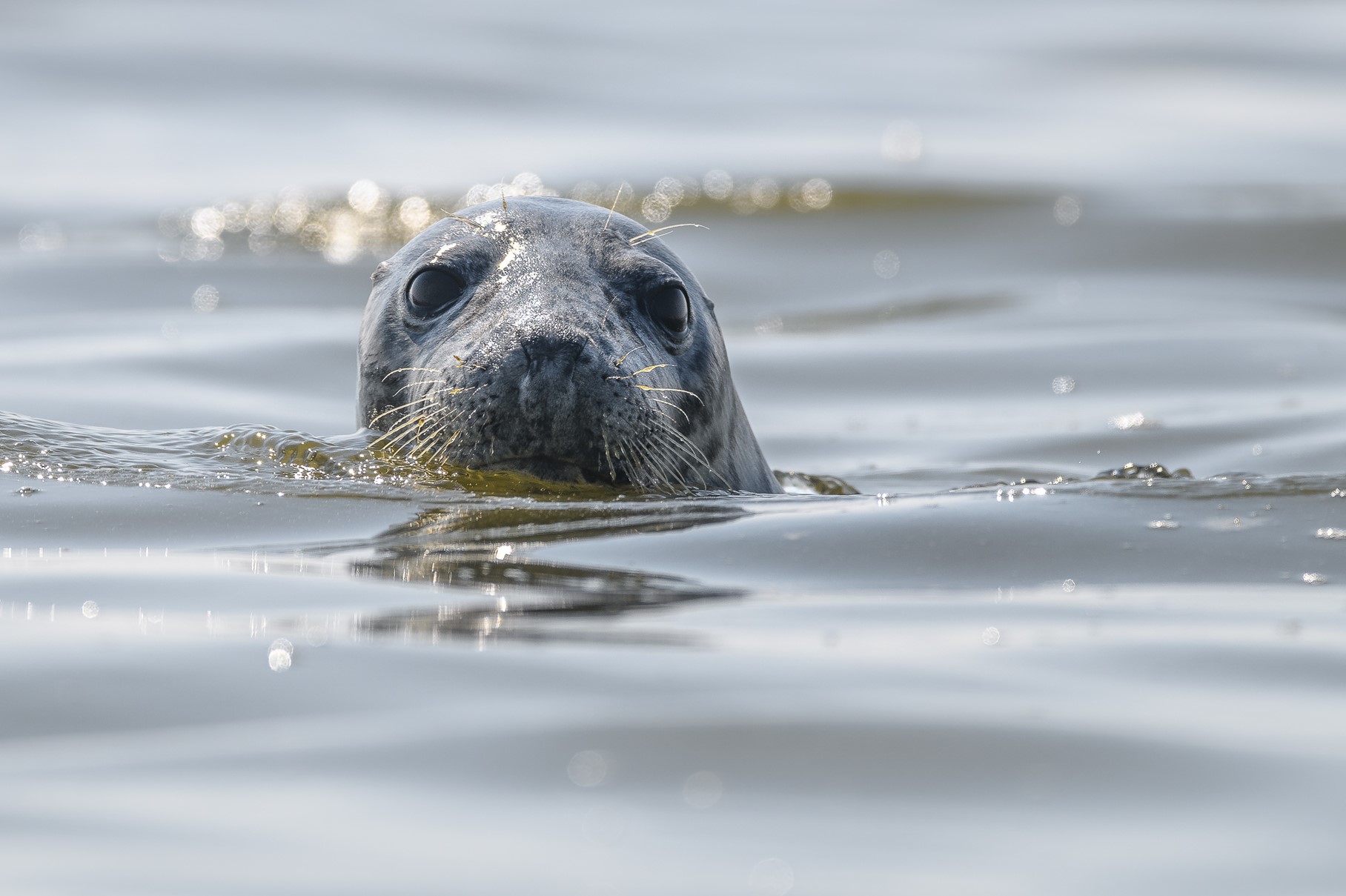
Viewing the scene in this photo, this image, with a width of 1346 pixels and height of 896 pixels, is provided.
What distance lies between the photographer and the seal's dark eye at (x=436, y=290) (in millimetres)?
4969

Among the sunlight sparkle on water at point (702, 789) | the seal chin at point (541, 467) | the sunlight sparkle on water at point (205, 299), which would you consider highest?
the sunlight sparkle on water at point (205, 299)

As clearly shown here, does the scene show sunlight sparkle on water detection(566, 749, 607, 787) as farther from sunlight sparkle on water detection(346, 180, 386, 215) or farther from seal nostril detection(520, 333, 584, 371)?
sunlight sparkle on water detection(346, 180, 386, 215)

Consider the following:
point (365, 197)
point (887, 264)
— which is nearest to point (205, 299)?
point (365, 197)

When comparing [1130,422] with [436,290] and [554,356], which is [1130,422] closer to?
[436,290]

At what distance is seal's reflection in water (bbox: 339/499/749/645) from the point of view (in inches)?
114

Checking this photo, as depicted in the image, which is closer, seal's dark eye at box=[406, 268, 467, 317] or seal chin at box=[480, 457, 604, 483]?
seal chin at box=[480, 457, 604, 483]

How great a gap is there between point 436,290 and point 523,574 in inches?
71.2

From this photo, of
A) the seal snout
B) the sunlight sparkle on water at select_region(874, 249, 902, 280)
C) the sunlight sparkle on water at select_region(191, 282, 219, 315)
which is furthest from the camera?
the sunlight sparkle on water at select_region(874, 249, 902, 280)

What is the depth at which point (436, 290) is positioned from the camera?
16.3ft

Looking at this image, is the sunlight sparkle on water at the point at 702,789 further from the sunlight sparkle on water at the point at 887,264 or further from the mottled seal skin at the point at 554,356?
the sunlight sparkle on water at the point at 887,264

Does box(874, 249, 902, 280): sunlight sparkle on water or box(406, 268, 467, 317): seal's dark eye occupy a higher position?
box(874, 249, 902, 280): sunlight sparkle on water

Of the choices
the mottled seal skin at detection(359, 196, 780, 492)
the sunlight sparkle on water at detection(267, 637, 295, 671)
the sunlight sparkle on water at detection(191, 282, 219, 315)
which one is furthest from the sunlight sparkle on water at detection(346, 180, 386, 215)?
the sunlight sparkle on water at detection(267, 637, 295, 671)

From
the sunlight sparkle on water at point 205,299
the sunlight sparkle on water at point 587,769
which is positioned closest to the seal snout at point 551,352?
the sunlight sparkle on water at point 587,769

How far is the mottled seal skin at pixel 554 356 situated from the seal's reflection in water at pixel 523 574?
24cm
